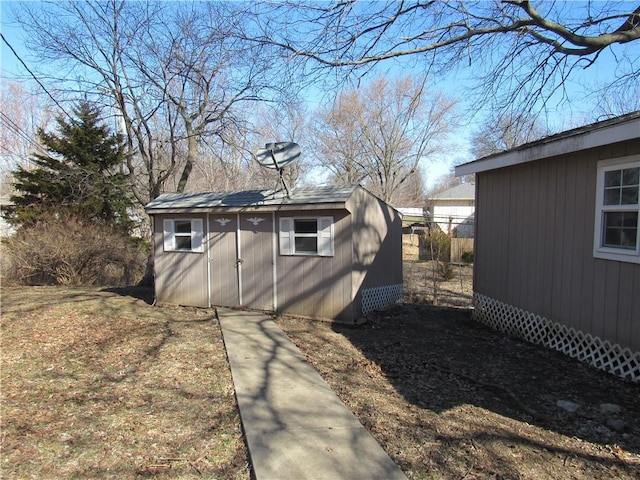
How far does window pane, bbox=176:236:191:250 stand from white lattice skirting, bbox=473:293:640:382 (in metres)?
6.21

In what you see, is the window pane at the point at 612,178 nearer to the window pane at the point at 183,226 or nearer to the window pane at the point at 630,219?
the window pane at the point at 630,219

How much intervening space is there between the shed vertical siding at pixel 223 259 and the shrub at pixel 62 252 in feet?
19.5

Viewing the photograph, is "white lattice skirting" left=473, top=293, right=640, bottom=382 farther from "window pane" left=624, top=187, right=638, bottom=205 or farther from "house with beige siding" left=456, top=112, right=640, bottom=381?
"window pane" left=624, top=187, right=638, bottom=205

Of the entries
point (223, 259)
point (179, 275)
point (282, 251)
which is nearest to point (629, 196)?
point (282, 251)

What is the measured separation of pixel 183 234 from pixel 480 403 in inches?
282

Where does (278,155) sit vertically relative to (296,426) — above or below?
above

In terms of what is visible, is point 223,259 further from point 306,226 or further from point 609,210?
point 609,210

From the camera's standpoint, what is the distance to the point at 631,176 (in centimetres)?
455

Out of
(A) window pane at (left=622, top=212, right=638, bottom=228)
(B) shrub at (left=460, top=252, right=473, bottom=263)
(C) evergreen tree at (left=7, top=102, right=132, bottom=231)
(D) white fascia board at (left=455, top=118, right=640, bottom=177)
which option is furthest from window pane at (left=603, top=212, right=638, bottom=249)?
(C) evergreen tree at (left=7, top=102, right=132, bottom=231)

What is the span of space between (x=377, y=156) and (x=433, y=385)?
86.7 feet

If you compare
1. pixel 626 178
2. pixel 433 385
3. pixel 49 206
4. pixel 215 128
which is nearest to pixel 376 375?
pixel 433 385

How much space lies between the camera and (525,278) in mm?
6477

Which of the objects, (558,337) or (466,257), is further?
(466,257)

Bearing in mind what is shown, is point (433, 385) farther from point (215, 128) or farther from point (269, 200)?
point (215, 128)
